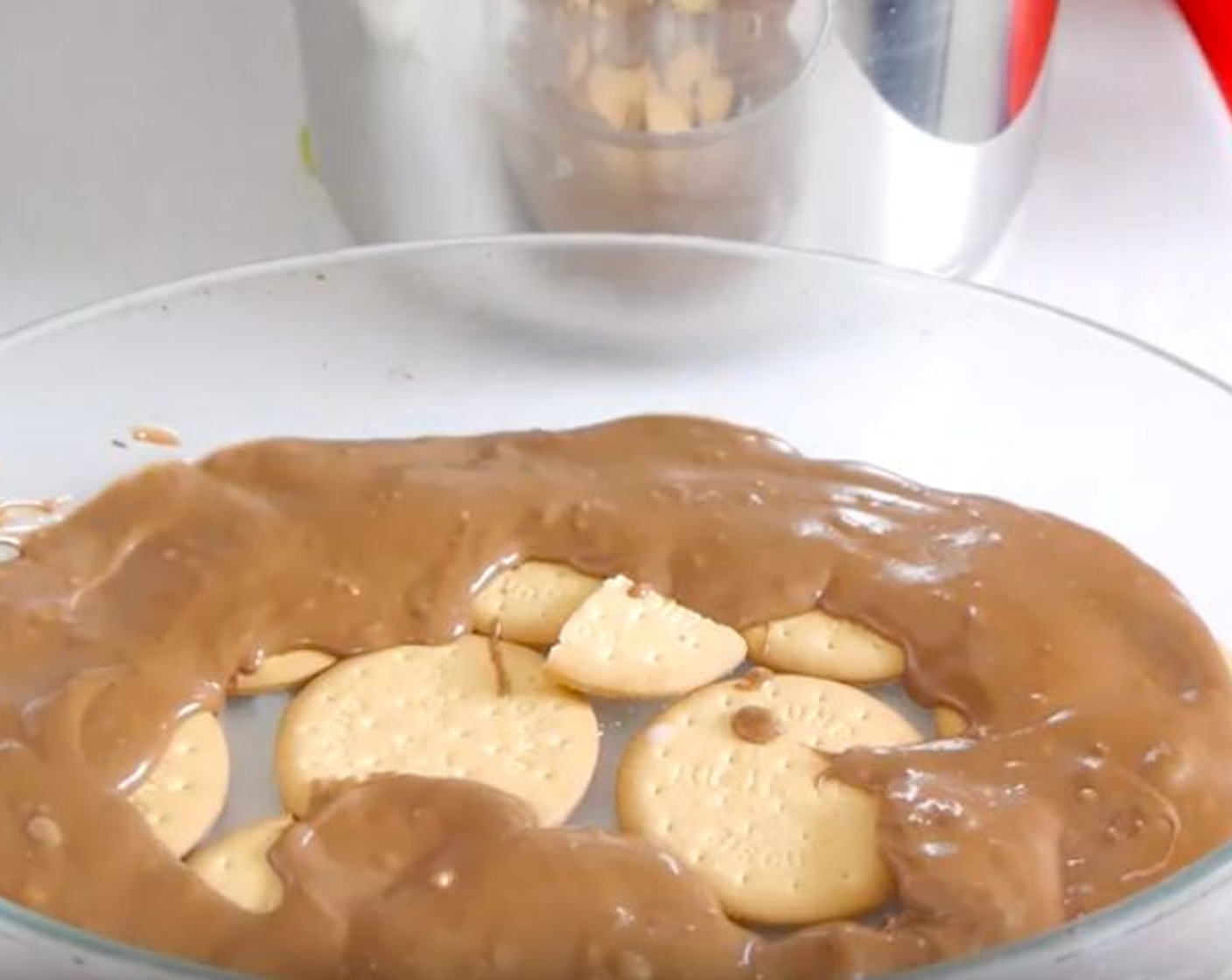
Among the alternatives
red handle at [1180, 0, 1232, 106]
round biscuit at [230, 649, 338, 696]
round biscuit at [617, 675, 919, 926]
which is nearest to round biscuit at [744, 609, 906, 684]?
round biscuit at [617, 675, 919, 926]

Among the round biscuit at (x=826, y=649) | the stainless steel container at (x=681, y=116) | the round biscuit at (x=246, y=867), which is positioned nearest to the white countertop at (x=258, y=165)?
the stainless steel container at (x=681, y=116)

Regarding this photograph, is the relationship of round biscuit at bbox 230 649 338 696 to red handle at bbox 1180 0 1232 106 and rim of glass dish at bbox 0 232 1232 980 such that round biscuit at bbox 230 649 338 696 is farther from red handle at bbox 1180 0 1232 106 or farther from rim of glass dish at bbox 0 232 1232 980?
red handle at bbox 1180 0 1232 106

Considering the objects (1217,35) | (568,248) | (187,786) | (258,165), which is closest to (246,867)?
(187,786)

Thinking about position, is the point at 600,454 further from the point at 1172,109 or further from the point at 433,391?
the point at 1172,109

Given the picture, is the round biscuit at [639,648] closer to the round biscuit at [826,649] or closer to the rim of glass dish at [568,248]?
the round biscuit at [826,649]

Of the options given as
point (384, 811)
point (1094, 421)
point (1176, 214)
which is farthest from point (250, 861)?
point (1176, 214)
